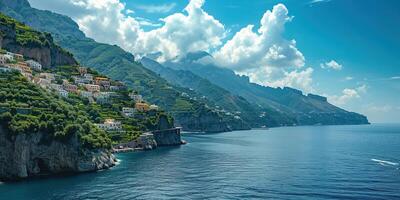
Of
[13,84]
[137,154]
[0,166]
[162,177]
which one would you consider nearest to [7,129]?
[0,166]

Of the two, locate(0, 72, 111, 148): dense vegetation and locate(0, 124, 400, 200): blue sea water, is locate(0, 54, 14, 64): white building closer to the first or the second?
locate(0, 72, 111, 148): dense vegetation

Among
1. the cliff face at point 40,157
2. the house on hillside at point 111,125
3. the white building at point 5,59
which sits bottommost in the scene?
the cliff face at point 40,157

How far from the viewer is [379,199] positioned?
3359 inches

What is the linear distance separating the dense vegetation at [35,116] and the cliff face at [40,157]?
2.06m

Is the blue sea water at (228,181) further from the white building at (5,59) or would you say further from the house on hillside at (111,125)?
the white building at (5,59)

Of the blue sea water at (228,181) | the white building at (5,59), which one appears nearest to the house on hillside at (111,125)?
the blue sea water at (228,181)

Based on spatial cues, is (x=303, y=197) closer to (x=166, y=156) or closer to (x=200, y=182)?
(x=200, y=182)

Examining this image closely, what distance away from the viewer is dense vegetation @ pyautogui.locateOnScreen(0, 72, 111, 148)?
11214 centimetres

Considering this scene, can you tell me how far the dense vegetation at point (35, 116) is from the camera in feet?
368

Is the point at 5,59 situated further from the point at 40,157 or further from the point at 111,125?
the point at 40,157

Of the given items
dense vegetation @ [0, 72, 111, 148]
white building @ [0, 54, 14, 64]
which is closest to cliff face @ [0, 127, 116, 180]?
dense vegetation @ [0, 72, 111, 148]

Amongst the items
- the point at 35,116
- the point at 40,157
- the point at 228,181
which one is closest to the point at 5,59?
the point at 35,116

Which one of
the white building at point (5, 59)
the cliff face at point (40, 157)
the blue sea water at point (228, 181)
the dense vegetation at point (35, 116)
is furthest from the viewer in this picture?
the white building at point (5, 59)

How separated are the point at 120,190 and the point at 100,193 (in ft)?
17.8
